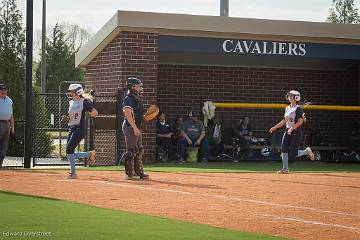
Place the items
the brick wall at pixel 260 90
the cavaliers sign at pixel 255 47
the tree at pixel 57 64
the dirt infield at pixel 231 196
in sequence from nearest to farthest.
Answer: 1. the dirt infield at pixel 231 196
2. the cavaliers sign at pixel 255 47
3. the brick wall at pixel 260 90
4. the tree at pixel 57 64

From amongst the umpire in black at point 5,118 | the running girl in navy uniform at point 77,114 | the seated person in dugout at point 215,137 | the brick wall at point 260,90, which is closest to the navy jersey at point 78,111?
the running girl in navy uniform at point 77,114

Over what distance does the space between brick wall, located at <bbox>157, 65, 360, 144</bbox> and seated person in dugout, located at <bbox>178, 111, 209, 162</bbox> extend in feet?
7.22

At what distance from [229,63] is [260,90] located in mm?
1335

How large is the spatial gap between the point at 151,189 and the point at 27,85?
7.36 meters

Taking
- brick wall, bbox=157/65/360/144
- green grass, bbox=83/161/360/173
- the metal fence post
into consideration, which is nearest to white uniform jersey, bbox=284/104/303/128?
green grass, bbox=83/161/360/173

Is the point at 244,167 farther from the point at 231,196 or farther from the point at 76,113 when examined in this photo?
the point at 231,196

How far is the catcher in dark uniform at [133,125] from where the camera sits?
54.0 feet

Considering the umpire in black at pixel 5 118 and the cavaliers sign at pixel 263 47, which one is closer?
the umpire in black at pixel 5 118

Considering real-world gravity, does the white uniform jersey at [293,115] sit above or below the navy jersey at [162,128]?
above

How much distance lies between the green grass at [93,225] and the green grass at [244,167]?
9.15 metres

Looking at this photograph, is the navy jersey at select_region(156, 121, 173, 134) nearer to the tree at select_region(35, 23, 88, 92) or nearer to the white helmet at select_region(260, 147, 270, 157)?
the white helmet at select_region(260, 147, 270, 157)

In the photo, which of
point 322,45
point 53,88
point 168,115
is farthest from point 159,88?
point 53,88

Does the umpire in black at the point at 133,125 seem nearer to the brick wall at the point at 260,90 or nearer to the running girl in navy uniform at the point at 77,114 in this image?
the running girl in navy uniform at the point at 77,114

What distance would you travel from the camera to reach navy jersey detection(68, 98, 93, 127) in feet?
55.2
